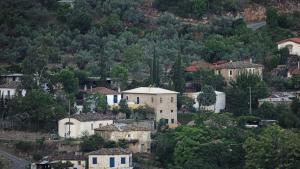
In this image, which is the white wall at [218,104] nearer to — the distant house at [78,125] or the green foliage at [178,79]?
the green foliage at [178,79]

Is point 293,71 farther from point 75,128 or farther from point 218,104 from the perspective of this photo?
point 75,128

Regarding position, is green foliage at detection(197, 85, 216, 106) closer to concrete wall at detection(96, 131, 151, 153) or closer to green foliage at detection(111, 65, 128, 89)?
green foliage at detection(111, 65, 128, 89)

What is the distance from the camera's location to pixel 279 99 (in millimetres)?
106625

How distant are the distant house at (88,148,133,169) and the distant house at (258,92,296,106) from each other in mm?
12011

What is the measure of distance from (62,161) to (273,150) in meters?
9.89

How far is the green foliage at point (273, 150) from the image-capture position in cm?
9518

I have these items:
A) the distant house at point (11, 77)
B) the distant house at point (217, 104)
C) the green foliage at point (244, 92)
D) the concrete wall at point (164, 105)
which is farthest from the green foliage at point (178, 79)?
the distant house at point (11, 77)

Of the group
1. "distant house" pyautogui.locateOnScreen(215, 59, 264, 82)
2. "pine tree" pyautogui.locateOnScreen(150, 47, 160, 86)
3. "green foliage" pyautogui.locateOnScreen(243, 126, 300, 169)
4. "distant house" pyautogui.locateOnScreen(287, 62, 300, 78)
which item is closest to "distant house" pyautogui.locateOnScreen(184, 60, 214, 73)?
"distant house" pyautogui.locateOnScreen(215, 59, 264, 82)

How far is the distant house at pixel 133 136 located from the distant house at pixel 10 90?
311 inches

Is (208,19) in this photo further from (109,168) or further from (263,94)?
(109,168)

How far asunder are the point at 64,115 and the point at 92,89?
18.8ft

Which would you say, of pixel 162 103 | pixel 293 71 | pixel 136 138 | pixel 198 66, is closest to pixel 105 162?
pixel 136 138

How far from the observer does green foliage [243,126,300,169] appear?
95.2 meters

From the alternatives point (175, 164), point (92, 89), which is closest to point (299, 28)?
point (92, 89)
